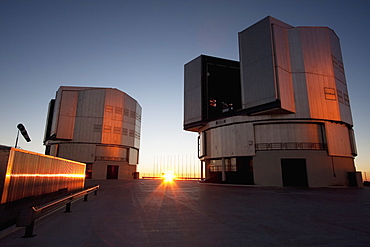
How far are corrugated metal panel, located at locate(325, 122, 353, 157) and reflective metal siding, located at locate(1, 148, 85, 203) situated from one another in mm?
29413

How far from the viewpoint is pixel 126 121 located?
55562 mm

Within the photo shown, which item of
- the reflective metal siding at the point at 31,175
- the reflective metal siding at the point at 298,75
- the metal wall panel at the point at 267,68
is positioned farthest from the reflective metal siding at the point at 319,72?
the reflective metal siding at the point at 31,175

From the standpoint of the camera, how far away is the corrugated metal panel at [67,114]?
49.4m

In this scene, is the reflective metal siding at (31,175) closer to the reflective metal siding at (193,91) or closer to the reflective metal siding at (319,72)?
the reflective metal siding at (193,91)

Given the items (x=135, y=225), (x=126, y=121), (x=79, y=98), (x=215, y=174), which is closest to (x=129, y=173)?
(x=126, y=121)

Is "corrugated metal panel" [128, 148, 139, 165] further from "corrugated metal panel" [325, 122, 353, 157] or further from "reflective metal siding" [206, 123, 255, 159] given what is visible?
"corrugated metal panel" [325, 122, 353, 157]

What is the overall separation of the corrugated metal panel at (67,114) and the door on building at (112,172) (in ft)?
36.8

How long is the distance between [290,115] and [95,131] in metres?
41.0

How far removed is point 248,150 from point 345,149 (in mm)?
12874

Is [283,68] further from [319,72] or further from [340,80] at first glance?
[340,80]

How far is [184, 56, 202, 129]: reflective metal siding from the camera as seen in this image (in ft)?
124

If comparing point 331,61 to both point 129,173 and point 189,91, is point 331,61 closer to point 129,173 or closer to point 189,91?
point 189,91

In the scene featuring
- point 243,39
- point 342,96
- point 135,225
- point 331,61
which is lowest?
point 135,225

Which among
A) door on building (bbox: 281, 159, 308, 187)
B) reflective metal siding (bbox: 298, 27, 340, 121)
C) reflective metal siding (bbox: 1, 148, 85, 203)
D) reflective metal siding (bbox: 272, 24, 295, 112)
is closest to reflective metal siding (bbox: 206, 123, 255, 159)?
door on building (bbox: 281, 159, 308, 187)
